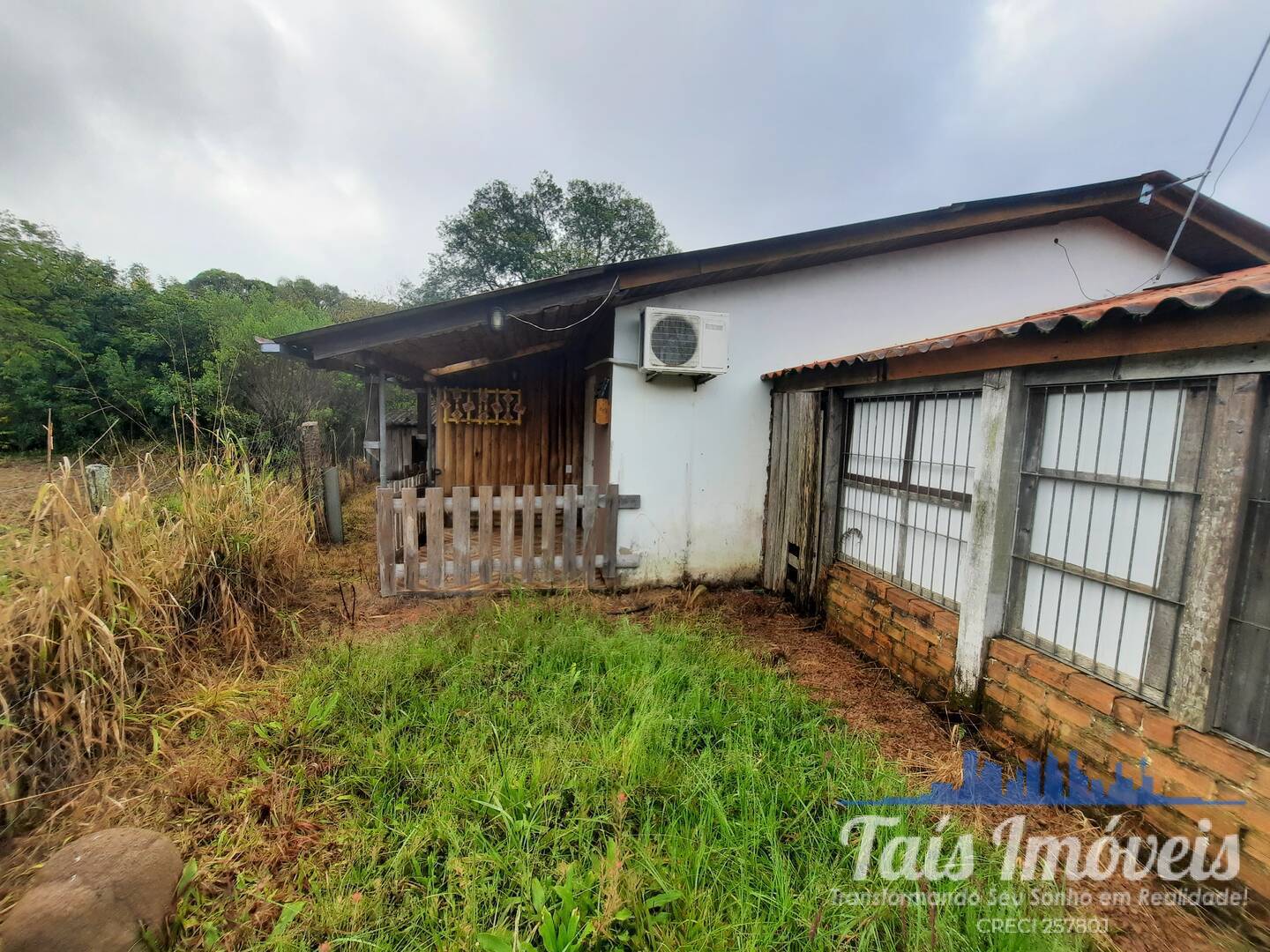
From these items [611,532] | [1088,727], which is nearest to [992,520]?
[1088,727]

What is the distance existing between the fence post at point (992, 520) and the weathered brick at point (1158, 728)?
803 millimetres

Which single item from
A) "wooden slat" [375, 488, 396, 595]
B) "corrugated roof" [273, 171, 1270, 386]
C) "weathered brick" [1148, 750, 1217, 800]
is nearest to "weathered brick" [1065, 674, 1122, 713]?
"weathered brick" [1148, 750, 1217, 800]

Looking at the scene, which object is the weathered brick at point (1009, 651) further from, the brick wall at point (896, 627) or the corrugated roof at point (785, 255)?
the corrugated roof at point (785, 255)

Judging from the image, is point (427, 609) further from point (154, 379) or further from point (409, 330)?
Answer: point (154, 379)

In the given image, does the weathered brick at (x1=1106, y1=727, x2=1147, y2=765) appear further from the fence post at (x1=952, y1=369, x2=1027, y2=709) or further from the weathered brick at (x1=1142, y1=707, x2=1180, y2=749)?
the fence post at (x1=952, y1=369, x2=1027, y2=709)

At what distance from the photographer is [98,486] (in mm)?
3244

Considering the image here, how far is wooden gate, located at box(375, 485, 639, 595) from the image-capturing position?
4566mm

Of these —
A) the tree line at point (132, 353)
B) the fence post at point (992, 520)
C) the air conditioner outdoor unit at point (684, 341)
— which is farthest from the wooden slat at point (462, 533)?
the tree line at point (132, 353)

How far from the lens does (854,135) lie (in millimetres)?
14938

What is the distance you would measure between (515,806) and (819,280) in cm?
545

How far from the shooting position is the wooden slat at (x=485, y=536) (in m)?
4.70

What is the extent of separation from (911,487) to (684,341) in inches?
95.9

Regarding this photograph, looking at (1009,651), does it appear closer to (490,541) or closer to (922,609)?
(922,609)

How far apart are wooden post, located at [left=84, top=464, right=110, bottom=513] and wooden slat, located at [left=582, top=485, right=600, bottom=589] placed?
11.4 ft
